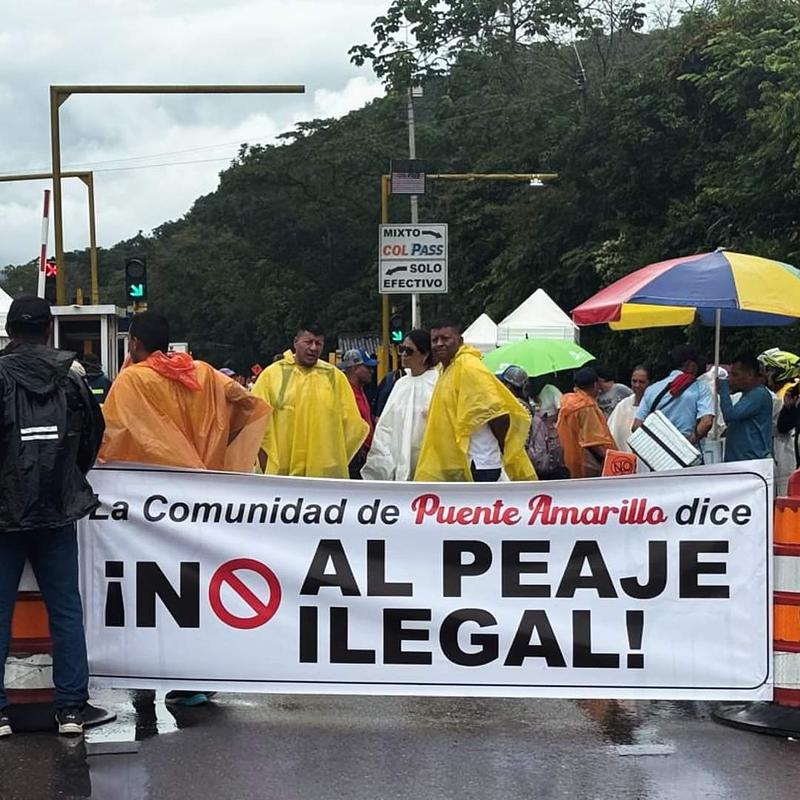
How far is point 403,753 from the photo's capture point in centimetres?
581

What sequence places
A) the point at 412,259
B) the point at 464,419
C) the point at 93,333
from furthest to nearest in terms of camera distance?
the point at 93,333 < the point at 412,259 < the point at 464,419

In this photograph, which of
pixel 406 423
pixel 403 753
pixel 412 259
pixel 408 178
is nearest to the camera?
pixel 403 753

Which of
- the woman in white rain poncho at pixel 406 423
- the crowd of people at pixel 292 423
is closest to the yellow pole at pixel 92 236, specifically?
the crowd of people at pixel 292 423

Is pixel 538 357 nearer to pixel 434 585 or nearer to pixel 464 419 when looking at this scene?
pixel 464 419

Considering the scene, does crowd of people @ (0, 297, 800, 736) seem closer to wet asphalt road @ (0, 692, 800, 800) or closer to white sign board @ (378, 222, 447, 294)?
wet asphalt road @ (0, 692, 800, 800)

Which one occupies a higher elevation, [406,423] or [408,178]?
[408,178]

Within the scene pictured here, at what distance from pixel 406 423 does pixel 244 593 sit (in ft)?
8.24

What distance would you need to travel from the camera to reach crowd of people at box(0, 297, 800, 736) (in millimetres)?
5918

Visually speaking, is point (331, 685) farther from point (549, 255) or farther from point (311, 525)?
point (549, 255)

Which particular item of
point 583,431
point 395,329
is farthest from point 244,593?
point 395,329

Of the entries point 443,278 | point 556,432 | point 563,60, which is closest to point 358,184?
point 563,60

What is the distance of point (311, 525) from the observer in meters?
6.28

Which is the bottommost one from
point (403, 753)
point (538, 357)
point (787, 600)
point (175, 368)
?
point (403, 753)

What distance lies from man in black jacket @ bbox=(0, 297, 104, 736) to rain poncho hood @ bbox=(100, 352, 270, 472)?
587 millimetres
